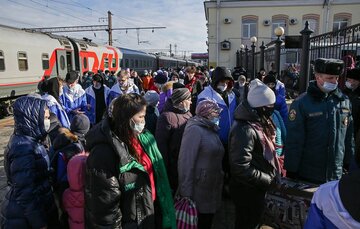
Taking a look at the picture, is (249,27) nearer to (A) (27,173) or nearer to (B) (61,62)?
(B) (61,62)

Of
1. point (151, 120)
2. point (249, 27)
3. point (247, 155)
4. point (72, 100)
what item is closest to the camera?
point (247, 155)

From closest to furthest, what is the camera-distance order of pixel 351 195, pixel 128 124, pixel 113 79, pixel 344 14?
pixel 351 195 < pixel 128 124 < pixel 113 79 < pixel 344 14

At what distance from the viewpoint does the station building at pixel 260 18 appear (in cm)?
2877

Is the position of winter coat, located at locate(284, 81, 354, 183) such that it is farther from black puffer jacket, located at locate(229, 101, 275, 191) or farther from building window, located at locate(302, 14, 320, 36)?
building window, located at locate(302, 14, 320, 36)

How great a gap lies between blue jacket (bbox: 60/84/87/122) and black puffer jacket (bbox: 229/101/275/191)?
13.5ft

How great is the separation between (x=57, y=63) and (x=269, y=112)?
45.2 feet

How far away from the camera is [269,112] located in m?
2.80

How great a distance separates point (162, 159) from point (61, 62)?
Answer: 45.7 feet

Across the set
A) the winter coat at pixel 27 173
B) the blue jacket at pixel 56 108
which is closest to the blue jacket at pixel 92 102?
the blue jacket at pixel 56 108

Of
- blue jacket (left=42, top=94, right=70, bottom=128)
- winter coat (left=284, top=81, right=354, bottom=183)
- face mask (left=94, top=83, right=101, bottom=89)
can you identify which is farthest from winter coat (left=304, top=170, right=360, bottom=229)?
face mask (left=94, top=83, right=101, bottom=89)

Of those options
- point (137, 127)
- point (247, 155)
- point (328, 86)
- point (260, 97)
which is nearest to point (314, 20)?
point (328, 86)

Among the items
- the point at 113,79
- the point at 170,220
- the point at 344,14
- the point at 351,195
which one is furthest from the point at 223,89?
the point at 344,14

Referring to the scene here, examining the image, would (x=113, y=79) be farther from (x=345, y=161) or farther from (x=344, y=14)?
(x=344, y=14)

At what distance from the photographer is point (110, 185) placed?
1918 millimetres
